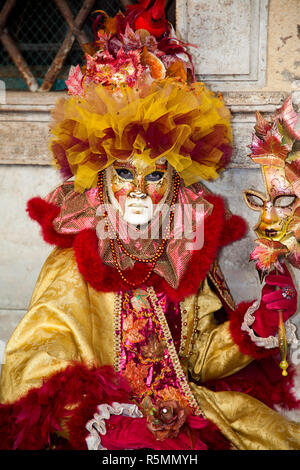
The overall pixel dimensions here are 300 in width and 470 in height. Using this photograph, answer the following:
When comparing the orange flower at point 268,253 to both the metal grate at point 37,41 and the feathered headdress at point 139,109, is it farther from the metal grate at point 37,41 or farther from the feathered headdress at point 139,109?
the metal grate at point 37,41

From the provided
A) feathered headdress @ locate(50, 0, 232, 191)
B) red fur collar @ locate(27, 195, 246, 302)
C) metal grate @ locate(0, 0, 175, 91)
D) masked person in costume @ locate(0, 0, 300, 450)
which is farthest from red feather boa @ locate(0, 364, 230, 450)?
metal grate @ locate(0, 0, 175, 91)

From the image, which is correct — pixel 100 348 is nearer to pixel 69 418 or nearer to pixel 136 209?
pixel 69 418

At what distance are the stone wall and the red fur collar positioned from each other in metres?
0.44

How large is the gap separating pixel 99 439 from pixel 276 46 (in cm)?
149

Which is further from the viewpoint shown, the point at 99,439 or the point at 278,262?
the point at 278,262

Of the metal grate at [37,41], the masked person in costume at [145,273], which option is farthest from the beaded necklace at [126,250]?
the metal grate at [37,41]

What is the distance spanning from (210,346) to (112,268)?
45 cm

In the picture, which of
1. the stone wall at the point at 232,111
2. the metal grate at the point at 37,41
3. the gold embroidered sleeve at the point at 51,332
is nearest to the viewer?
the gold embroidered sleeve at the point at 51,332

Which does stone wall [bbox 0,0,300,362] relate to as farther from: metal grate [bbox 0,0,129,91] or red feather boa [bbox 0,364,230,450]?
red feather boa [bbox 0,364,230,450]

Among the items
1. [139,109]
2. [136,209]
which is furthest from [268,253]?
[139,109]

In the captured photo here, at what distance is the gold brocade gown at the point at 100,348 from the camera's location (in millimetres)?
1558

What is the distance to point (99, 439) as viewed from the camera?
4.72 feet
